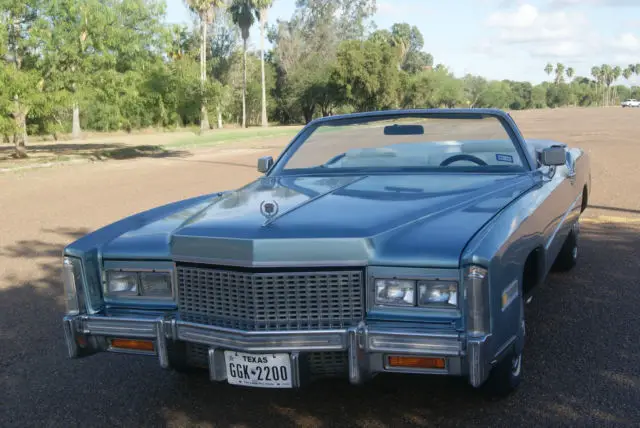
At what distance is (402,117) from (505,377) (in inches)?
85.7

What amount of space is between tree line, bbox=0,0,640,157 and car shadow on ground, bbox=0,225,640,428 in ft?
55.3

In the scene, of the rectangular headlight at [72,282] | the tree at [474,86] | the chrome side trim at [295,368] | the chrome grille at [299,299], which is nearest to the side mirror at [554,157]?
the chrome grille at [299,299]

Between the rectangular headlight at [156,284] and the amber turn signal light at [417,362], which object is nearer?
the amber turn signal light at [417,362]

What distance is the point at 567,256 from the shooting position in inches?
235

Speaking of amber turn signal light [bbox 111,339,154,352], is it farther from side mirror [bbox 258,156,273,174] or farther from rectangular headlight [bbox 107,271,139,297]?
side mirror [bbox 258,156,273,174]

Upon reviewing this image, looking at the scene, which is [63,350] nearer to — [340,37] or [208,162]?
[208,162]

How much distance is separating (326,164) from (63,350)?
2138 millimetres

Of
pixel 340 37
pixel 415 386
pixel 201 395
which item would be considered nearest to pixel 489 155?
pixel 415 386

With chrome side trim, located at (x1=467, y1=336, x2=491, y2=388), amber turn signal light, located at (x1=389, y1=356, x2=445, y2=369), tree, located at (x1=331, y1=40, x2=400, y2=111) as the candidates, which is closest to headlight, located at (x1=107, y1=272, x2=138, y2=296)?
amber turn signal light, located at (x1=389, y1=356, x2=445, y2=369)

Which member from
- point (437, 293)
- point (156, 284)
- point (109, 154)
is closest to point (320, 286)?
point (437, 293)

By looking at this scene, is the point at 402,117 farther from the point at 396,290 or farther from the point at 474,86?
the point at 474,86

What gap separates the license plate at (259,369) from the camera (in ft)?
9.52

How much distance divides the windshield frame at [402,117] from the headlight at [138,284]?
1681 mm

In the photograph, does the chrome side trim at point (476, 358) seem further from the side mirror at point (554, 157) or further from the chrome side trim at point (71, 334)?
the side mirror at point (554, 157)
